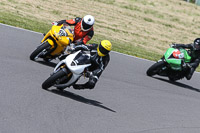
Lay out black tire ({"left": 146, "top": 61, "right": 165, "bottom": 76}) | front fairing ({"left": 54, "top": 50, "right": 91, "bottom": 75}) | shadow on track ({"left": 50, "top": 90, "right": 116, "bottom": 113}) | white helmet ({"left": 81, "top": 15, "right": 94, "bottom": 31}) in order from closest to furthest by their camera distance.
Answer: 1. front fairing ({"left": 54, "top": 50, "right": 91, "bottom": 75})
2. shadow on track ({"left": 50, "top": 90, "right": 116, "bottom": 113})
3. white helmet ({"left": 81, "top": 15, "right": 94, "bottom": 31})
4. black tire ({"left": 146, "top": 61, "right": 165, "bottom": 76})

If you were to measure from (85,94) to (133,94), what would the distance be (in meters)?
1.49

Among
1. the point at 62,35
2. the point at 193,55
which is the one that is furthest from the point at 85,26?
the point at 193,55

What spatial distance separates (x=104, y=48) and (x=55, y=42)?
2.53 meters

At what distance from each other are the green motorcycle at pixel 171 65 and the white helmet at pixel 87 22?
2712 mm

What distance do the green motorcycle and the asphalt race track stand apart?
26 cm

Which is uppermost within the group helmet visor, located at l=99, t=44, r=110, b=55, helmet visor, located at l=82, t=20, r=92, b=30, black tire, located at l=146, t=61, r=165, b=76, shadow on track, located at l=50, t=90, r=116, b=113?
helmet visor, located at l=99, t=44, r=110, b=55

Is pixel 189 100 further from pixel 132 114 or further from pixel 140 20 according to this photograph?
pixel 140 20

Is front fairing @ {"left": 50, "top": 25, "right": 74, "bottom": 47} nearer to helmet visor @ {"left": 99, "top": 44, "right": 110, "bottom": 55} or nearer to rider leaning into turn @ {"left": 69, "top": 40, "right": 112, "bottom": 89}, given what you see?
rider leaning into turn @ {"left": 69, "top": 40, "right": 112, "bottom": 89}

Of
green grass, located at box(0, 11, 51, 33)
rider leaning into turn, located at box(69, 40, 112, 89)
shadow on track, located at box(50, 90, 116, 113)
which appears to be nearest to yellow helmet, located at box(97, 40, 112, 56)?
rider leaning into turn, located at box(69, 40, 112, 89)

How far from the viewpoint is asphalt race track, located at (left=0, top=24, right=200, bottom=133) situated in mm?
6641

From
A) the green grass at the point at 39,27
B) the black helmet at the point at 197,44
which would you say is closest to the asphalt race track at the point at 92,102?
the black helmet at the point at 197,44

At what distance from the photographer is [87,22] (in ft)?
35.6

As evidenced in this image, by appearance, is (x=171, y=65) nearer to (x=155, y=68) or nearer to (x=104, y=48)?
(x=155, y=68)

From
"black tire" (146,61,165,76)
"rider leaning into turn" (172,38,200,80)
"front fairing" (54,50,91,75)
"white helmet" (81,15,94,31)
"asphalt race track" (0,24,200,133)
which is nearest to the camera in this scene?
"asphalt race track" (0,24,200,133)
